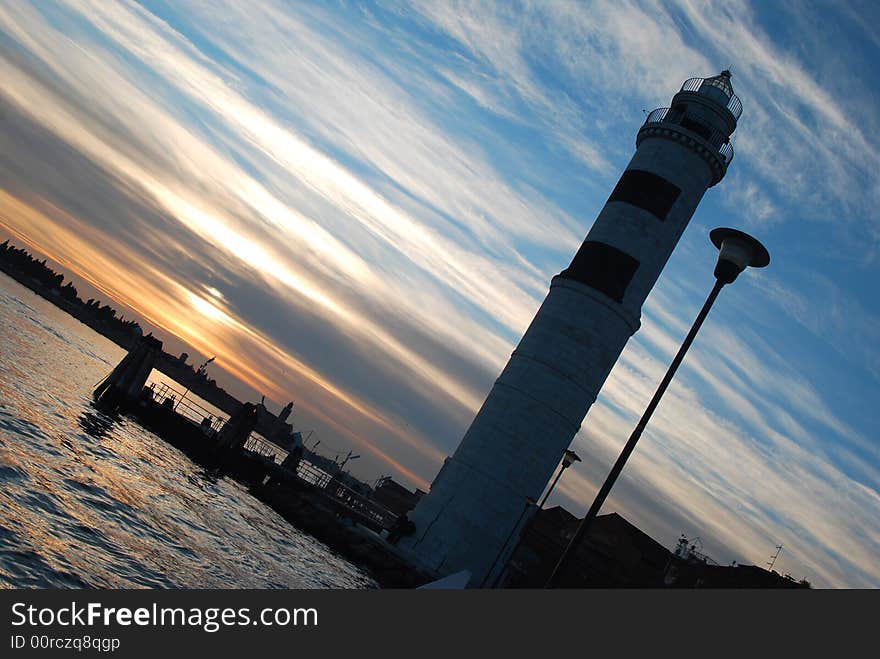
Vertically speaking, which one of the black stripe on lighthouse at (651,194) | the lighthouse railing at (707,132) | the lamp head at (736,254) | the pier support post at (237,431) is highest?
the lighthouse railing at (707,132)

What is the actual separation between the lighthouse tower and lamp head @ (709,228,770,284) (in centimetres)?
1677

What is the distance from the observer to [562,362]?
83.6ft

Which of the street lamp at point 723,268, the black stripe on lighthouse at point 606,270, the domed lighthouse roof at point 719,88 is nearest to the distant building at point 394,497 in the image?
the black stripe on lighthouse at point 606,270

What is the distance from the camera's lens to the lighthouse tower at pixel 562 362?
82.2 ft

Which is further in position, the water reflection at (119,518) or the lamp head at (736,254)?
the water reflection at (119,518)

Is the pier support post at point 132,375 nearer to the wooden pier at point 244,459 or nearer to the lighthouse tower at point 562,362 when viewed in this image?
the wooden pier at point 244,459

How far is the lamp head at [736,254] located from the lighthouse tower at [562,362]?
16.8m

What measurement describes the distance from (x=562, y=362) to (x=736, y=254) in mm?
16930

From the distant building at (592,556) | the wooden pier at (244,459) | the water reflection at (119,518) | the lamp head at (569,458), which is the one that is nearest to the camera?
the water reflection at (119,518)

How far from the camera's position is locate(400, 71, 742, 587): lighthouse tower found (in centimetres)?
2505

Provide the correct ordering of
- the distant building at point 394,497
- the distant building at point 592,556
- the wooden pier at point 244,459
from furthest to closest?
the distant building at point 394,497 → the wooden pier at point 244,459 → the distant building at point 592,556

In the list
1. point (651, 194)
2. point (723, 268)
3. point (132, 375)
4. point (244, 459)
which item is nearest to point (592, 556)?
point (651, 194)

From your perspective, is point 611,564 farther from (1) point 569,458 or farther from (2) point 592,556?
(1) point 569,458

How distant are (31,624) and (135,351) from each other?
3922 cm
